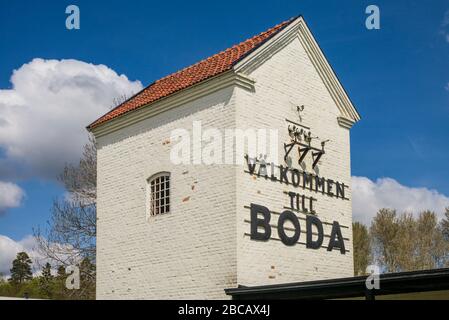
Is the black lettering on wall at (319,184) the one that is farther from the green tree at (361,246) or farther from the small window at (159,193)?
the green tree at (361,246)

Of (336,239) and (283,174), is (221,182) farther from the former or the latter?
(336,239)

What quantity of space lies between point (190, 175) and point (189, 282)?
2.82 metres

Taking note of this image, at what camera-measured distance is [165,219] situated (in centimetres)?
1642

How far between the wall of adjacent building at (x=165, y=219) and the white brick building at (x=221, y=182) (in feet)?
0.10

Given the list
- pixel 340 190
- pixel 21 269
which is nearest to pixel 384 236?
pixel 340 190

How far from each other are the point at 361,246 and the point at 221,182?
87.3 feet

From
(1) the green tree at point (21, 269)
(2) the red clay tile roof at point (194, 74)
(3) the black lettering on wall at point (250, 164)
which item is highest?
(2) the red clay tile roof at point (194, 74)

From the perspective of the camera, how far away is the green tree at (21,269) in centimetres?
6541

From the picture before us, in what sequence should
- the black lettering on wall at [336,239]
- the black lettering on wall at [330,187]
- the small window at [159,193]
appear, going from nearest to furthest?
the small window at [159,193] → the black lettering on wall at [336,239] → the black lettering on wall at [330,187]

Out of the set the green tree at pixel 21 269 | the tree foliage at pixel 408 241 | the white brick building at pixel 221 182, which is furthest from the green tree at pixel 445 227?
the green tree at pixel 21 269

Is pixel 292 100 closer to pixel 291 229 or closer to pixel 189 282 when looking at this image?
pixel 291 229

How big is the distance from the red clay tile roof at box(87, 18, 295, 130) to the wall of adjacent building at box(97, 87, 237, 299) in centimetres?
57

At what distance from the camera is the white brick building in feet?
49.1

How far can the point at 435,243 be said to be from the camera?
1508 inches
